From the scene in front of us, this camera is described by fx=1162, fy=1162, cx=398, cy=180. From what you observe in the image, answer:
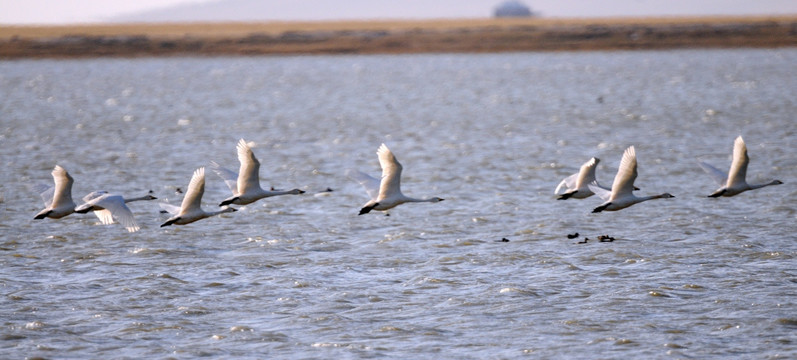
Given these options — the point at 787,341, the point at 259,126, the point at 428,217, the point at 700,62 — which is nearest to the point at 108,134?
the point at 259,126

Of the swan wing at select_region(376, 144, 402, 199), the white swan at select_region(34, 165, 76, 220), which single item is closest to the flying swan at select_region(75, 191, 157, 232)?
the white swan at select_region(34, 165, 76, 220)

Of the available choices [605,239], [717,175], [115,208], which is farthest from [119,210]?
[717,175]

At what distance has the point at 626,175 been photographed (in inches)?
663

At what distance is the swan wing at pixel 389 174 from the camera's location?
16.9m

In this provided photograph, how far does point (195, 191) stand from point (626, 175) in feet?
20.3

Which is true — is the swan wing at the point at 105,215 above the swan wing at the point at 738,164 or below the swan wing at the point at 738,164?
below

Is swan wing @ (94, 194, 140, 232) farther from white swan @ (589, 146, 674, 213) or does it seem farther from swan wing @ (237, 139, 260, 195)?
white swan @ (589, 146, 674, 213)

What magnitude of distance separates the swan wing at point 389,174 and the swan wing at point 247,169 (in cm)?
182

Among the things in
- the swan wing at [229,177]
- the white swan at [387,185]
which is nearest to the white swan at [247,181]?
the swan wing at [229,177]

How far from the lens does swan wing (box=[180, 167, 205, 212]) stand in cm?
1614

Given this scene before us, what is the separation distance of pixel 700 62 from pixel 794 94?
Answer: 32030mm

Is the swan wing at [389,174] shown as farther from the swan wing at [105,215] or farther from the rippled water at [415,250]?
the swan wing at [105,215]

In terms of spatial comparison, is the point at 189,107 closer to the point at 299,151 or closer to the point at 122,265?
the point at 299,151

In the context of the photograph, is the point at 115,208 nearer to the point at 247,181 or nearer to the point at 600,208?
the point at 247,181
